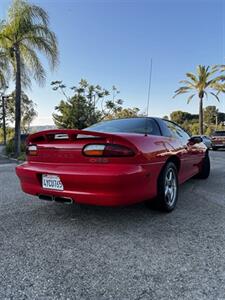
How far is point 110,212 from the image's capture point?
11.5 feet

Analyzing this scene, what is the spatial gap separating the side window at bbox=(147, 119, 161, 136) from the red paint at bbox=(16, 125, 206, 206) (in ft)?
0.62

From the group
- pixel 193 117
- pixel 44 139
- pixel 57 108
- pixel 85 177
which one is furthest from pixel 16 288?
pixel 193 117

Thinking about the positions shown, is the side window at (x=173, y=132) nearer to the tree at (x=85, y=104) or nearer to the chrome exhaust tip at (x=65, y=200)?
the chrome exhaust tip at (x=65, y=200)

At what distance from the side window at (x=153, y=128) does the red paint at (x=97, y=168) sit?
0.19m

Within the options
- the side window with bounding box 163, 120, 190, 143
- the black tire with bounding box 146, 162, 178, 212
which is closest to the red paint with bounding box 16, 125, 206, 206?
the black tire with bounding box 146, 162, 178, 212

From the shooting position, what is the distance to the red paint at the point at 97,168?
8.70 feet

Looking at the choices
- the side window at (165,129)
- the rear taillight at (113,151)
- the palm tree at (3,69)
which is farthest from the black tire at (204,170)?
the palm tree at (3,69)

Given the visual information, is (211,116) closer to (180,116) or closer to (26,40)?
(180,116)

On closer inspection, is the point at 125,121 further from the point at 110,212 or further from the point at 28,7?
the point at 28,7

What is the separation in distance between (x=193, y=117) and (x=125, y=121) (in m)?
63.1

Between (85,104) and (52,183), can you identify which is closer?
(52,183)

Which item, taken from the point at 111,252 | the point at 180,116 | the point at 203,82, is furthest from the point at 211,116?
the point at 111,252

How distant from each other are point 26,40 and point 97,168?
39.2 feet

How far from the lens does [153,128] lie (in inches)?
142
